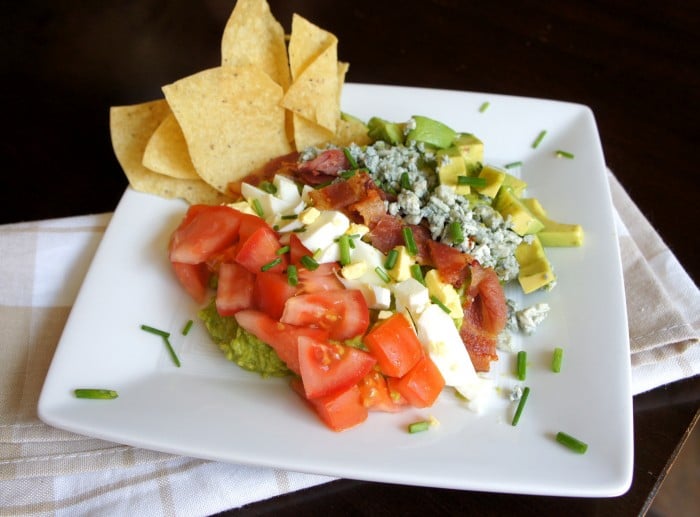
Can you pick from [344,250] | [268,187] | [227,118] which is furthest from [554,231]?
[227,118]

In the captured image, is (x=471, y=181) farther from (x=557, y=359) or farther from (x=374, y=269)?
(x=557, y=359)

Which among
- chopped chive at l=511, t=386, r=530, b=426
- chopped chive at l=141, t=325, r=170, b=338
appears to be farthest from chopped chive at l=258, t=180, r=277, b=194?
chopped chive at l=511, t=386, r=530, b=426

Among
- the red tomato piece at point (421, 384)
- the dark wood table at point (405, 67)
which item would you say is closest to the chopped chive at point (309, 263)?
the red tomato piece at point (421, 384)

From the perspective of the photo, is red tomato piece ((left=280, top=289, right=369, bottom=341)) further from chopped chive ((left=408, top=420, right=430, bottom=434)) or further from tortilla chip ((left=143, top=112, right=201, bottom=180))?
tortilla chip ((left=143, top=112, right=201, bottom=180))

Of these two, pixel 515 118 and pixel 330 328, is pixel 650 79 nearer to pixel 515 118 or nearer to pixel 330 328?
pixel 515 118

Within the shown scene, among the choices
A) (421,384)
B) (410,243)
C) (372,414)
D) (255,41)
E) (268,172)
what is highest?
(255,41)

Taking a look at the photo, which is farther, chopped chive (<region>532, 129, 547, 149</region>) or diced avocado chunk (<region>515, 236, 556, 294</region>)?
chopped chive (<region>532, 129, 547, 149</region>)
